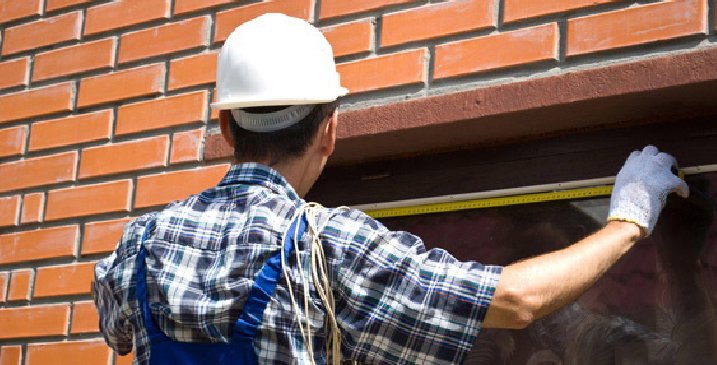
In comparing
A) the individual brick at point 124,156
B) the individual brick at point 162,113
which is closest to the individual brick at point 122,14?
the individual brick at point 162,113

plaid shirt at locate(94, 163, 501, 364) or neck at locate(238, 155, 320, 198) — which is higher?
neck at locate(238, 155, 320, 198)

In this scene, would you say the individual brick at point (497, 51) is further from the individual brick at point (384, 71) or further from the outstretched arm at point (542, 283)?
the outstretched arm at point (542, 283)

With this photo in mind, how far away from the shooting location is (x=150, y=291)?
1.84 m

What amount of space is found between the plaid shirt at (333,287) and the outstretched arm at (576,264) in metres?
0.03

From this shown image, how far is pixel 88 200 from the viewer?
2.92 meters

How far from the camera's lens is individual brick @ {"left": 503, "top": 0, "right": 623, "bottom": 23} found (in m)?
2.26

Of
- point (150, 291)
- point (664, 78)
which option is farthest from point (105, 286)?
point (664, 78)

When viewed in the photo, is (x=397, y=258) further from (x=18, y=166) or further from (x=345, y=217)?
(x=18, y=166)

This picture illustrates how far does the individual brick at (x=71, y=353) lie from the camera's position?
2.77 meters

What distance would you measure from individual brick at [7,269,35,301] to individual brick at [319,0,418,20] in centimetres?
111

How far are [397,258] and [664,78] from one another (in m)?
0.72

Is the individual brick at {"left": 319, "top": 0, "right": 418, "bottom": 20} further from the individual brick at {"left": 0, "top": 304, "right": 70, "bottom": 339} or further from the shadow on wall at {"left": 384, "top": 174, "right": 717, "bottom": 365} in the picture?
the individual brick at {"left": 0, "top": 304, "right": 70, "bottom": 339}

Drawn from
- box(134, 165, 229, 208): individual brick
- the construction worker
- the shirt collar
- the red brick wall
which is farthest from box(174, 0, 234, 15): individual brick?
the shirt collar

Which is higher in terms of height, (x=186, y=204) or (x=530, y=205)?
(x=530, y=205)
